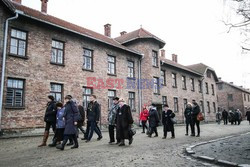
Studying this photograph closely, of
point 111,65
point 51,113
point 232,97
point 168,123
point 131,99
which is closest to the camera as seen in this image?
point 51,113

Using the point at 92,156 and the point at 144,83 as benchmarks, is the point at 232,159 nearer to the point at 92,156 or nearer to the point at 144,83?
the point at 92,156

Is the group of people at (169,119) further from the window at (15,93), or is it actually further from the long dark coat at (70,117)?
the window at (15,93)

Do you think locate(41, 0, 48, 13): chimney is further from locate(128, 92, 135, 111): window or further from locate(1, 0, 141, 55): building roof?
locate(128, 92, 135, 111): window

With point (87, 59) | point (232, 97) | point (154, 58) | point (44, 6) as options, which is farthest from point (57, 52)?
point (232, 97)

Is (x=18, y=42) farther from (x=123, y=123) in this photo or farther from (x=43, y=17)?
(x=123, y=123)

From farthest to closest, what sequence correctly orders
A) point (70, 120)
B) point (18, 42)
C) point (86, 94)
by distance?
point (86, 94)
point (18, 42)
point (70, 120)

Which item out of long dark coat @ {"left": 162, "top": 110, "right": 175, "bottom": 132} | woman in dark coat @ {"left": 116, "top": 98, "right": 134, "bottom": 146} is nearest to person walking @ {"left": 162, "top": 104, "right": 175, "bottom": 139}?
long dark coat @ {"left": 162, "top": 110, "right": 175, "bottom": 132}

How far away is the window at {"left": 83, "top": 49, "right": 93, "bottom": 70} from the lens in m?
18.2

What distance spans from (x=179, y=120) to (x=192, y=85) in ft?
25.0

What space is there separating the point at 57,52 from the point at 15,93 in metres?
4.37

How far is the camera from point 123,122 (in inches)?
340

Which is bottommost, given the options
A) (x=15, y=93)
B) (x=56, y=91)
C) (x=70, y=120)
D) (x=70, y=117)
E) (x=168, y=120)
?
(x=168, y=120)

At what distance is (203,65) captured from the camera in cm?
3800

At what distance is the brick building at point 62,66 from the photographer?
13484 mm
